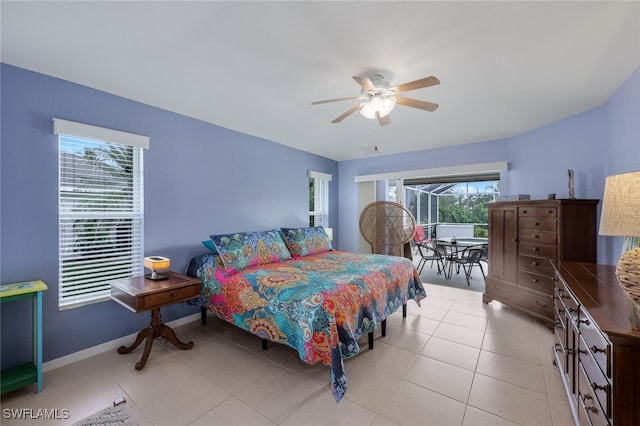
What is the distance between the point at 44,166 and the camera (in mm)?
2244

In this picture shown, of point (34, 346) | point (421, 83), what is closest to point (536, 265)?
point (421, 83)

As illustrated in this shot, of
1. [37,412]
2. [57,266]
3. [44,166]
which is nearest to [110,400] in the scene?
[37,412]

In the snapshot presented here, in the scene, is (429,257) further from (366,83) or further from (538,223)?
(366,83)

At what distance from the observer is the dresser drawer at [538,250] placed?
2.93m

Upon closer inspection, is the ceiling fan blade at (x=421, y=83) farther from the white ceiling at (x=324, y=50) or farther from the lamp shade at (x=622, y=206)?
the lamp shade at (x=622, y=206)

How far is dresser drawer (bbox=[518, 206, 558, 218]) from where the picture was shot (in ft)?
9.50

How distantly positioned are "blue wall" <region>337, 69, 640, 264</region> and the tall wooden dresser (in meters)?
0.29

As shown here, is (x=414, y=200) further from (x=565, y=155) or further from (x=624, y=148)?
(x=624, y=148)

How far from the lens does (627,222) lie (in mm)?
1130

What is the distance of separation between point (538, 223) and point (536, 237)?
0.53 feet

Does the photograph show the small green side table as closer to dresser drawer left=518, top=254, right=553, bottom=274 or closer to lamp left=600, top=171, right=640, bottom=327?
lamp left=600, top=171, right=640, bottom=327

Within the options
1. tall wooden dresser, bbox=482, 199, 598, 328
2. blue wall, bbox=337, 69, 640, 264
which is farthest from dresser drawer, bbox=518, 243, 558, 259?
blue wall, bbox=337, 69, 640, 264

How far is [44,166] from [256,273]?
1985 millimetres

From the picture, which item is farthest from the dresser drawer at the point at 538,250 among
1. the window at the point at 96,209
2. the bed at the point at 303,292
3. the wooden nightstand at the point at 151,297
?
the window at the point at 96,209
